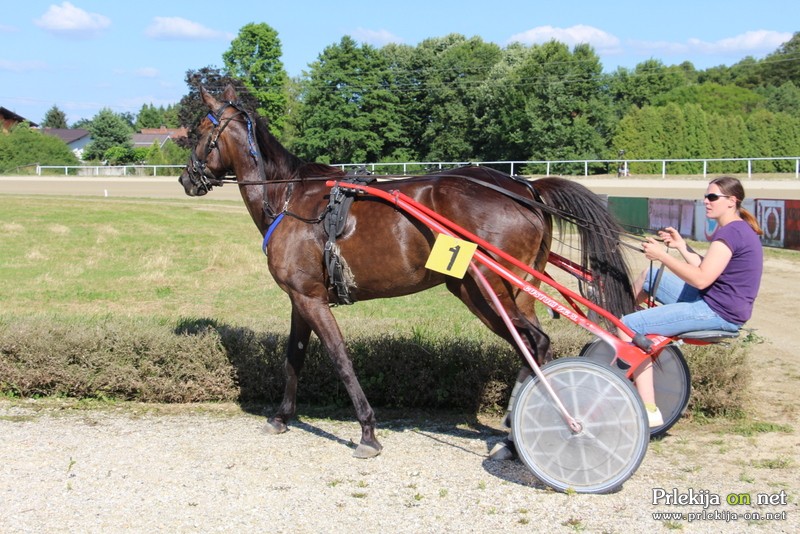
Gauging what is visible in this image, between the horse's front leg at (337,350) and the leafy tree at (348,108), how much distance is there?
43460 millimetres

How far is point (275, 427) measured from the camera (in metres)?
5.80

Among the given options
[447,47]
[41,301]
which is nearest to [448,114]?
[447,47]

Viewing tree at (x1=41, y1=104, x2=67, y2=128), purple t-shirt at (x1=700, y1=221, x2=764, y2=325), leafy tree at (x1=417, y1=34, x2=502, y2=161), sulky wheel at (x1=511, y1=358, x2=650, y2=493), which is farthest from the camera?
tree at (x1=41, y1=104, x2=67, y2=128)

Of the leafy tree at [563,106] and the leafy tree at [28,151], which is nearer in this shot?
the leafy tree at [563,106]

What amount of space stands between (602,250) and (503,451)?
1464 millimetres

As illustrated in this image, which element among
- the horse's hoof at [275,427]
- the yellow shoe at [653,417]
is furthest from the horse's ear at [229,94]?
the yellow shoe at [653,417]

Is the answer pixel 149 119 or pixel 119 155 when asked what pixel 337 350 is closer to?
pixel 119 155

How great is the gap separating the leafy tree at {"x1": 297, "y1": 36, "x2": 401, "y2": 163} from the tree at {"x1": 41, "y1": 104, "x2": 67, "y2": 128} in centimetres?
8025

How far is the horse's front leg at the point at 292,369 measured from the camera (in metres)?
5.83

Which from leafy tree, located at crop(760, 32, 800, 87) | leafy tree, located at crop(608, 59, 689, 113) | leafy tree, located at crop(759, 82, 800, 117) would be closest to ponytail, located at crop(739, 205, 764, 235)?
leafy tree, located at crop(608, 59, 689, 113)

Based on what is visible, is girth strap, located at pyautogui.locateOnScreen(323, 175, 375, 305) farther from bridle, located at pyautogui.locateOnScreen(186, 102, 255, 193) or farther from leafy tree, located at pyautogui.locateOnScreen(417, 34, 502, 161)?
leafy tree, located at pyautogui.locateOnScreen(417, 34, 502, 161)

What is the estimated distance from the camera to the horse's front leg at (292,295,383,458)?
5367 millimetres

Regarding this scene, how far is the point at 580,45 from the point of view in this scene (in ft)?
182

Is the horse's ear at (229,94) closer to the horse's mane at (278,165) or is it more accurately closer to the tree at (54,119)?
the horse's mane at (278,165)
